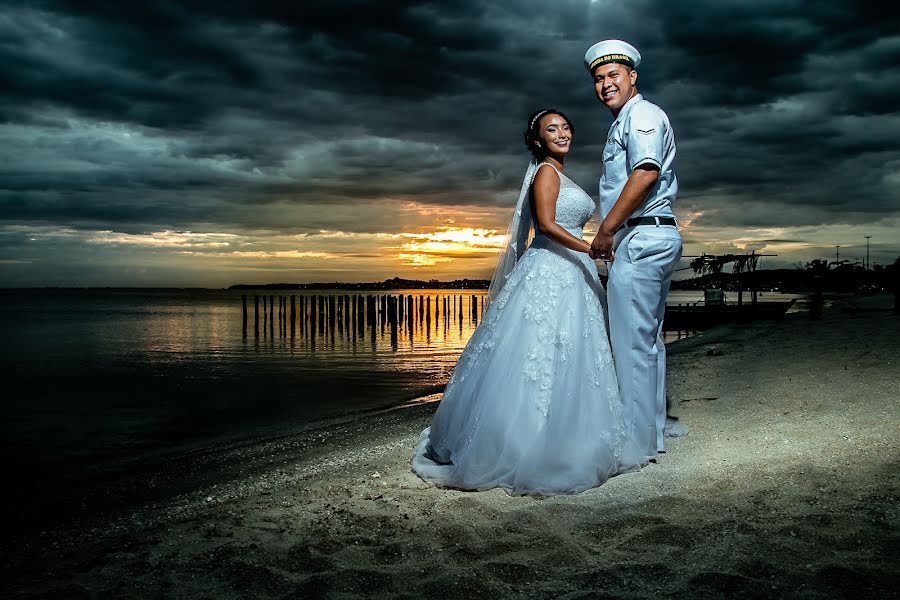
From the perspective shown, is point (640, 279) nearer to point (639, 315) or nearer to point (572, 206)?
point (639, 315)

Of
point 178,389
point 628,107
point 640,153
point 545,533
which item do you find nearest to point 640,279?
point 640,153

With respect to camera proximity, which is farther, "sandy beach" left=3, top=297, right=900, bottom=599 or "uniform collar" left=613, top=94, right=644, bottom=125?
"uniform collar" left=613, top=94, right=644, bottom=125

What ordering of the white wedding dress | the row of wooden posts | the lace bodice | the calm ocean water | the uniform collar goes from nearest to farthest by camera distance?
the white wedding dress, the uniform collar, the lace bodice, the calm ocean water, the row of wooden posts

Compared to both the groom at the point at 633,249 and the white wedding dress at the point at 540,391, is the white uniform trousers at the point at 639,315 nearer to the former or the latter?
the groom at the point at 633,249

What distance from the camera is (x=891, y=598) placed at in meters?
Result: 2.22

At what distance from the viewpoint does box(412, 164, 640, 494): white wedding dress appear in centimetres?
364

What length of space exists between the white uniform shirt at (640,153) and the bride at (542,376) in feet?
0.73

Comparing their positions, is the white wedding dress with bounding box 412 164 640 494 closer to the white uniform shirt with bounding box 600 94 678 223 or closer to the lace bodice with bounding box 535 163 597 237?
the lace bodice with bounding box 535 163 597 237

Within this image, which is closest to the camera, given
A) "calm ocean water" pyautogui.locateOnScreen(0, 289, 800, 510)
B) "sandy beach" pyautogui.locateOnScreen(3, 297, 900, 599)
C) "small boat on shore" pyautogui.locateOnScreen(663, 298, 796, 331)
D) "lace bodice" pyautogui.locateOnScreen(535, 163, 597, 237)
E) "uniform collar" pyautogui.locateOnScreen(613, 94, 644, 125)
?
"sandy beach" pyautogui.locateOnScreen(3, 297, 900, 599)

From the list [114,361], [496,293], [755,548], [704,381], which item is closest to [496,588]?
[755,548]

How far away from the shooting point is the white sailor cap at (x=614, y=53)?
3904mm

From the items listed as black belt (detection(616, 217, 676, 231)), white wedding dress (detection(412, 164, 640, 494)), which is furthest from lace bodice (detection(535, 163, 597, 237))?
Result: black belt (detection(616, 217, 676, 231))

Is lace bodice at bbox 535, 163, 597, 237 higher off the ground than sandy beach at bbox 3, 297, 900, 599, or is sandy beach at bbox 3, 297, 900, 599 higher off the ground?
lace bodice at bbox 535, 163, 597, 237

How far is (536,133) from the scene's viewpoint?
417 cm
